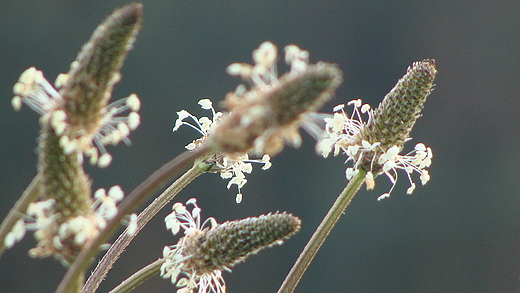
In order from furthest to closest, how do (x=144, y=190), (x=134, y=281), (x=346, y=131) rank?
(x=346, y=131) → (x=134, y=281) → (x=144, y=190)

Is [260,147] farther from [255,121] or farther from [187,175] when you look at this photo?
[187,175]

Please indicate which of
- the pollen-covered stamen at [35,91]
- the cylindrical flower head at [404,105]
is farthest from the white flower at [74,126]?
the cylindrical flower head at [404,105]

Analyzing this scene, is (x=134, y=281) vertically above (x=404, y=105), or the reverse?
(x=404, y=105)

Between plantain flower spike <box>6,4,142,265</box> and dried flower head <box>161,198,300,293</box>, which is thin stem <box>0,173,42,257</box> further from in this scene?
dried flower head <box>161,198,300,293</box>

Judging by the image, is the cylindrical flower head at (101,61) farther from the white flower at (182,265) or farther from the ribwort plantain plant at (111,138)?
the white flower at (182,265)

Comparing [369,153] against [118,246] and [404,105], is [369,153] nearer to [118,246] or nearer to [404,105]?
[404,105]

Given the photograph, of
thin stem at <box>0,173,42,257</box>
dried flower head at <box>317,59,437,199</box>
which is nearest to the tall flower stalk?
dried flower head at <box>317,59,437,199</box>

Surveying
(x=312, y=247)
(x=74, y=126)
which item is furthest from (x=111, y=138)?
(x=312, y=247)
